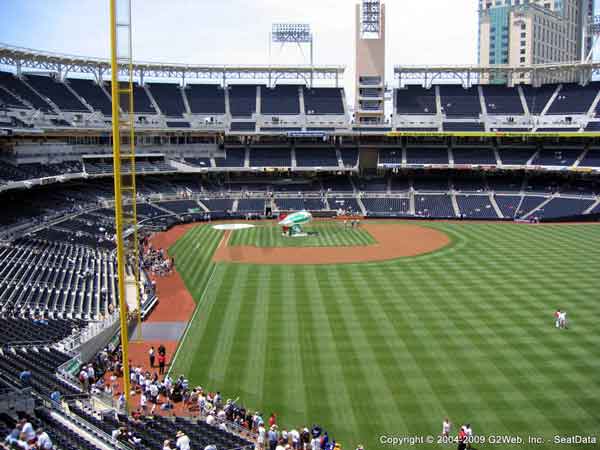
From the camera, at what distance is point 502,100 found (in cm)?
8275

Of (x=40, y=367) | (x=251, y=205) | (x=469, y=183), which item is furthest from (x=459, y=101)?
(x=40, y=367)

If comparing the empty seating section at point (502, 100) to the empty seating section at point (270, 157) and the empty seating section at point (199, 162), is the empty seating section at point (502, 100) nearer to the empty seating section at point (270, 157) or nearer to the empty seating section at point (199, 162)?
the empty seating section at point (270, 157)

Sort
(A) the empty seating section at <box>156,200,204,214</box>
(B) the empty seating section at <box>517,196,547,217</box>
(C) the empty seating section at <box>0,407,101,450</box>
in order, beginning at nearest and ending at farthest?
(C) the empty seating section at <box>0,407,101,450</box>
(B) the empty seating section at <box>517,196,547,217</box>
(A) the empty seating section at <box>156,200,204,214</box>

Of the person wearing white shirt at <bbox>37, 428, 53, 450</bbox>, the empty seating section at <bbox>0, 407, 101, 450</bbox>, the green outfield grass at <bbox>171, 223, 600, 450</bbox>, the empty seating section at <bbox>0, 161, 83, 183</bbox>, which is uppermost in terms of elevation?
the empty seating section at <bbox>0, 161, 83, 183</bbox>

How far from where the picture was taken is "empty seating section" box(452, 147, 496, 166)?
250ft

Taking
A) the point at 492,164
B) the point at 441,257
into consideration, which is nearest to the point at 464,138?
the point at 492,164

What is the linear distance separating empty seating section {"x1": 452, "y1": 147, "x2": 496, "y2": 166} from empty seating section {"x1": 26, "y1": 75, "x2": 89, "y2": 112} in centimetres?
4974

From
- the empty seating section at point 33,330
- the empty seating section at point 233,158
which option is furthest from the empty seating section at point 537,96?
the empty seating section at point 33,330

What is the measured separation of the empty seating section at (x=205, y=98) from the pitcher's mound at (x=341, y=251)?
3392cm

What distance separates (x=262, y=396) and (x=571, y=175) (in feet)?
216

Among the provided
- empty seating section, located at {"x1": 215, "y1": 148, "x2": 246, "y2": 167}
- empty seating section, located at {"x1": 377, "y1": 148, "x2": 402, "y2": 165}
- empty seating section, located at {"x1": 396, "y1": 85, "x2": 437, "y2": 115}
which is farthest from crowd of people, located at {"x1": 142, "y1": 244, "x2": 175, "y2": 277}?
empty seating section, located at {"x1": 396, "y1": 85, "x2": 437, "y2": 115}

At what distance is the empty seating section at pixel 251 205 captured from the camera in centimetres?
7100

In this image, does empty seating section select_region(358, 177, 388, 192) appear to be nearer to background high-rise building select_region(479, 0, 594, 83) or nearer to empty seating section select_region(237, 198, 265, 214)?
empty seating section select_region(237, 198, 265, 214)

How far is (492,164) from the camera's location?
75.1m
